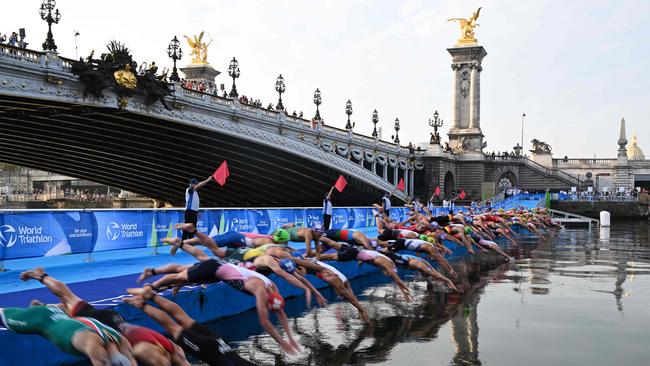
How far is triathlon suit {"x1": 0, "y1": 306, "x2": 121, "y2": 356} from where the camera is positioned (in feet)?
24.7

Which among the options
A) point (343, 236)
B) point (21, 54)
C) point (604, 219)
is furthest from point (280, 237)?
point (604, 219)

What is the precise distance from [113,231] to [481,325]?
10625mm

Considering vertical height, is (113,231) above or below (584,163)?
below

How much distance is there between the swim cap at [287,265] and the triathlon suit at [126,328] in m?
4.43

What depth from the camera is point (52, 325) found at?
304 inches

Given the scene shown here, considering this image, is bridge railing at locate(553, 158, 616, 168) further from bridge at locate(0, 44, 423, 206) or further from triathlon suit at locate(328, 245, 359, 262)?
triathlon suit at locate(328, 245, 359, 262)

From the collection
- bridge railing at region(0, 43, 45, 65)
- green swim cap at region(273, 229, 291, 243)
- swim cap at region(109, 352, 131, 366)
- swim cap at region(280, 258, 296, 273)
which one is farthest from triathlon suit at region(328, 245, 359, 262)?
bridge railing at region(0, 43, 45, 65)

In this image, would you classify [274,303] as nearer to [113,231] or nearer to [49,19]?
[113,231]

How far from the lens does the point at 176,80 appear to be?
46594mm

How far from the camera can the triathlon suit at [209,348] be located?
332 inches

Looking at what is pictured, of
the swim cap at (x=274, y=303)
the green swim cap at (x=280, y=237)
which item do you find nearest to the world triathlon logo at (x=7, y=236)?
the green swim cap at (x=280, y=237)

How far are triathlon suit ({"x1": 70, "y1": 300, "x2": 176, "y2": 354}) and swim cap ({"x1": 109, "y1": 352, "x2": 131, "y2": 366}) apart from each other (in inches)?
21.9

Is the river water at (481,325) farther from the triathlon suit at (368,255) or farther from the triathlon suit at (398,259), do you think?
the triathlon suit at (368,255)

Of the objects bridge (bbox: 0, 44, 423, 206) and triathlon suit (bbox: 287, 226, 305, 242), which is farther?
bridge (bbox: 0, 44, 423, 206)
